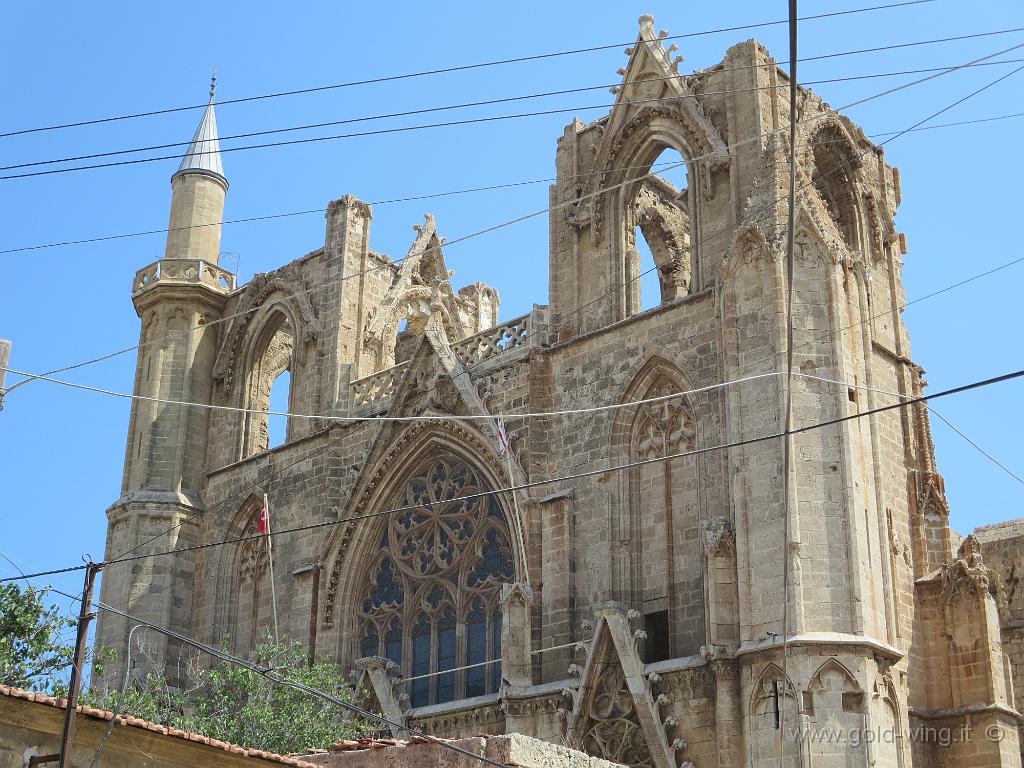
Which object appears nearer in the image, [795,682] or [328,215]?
[795,682]

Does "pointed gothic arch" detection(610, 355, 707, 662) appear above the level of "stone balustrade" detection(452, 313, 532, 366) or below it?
below

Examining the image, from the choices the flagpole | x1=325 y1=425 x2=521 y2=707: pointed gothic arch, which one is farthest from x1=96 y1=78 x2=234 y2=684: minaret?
x1=325 y1=425 x2=521 y2=707: pointed gothic arch

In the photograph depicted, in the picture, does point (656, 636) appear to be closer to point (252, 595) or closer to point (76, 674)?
point (252, 595)

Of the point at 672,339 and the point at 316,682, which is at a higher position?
the point at 672,339

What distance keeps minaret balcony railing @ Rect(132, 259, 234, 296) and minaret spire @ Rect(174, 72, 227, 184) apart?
2.05 meters

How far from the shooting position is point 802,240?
2180 cm

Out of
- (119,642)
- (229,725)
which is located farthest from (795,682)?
(119,642)

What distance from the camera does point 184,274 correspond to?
31.4m

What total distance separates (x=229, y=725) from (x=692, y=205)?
10203mm

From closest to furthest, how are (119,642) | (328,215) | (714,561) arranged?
(714,561) < (119,642) < (328,215)

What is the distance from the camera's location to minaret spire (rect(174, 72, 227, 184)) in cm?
3222

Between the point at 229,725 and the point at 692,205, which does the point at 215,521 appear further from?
the point at 692,205

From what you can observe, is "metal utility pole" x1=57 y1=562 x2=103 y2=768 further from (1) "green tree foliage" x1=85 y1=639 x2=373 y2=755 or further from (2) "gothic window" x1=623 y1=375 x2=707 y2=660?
(2) "gothic window" x1=623 y1=375 x2=707 y2=660

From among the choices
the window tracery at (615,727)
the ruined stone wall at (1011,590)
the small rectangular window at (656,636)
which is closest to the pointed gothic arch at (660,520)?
the small rectangular window at (656,636)
